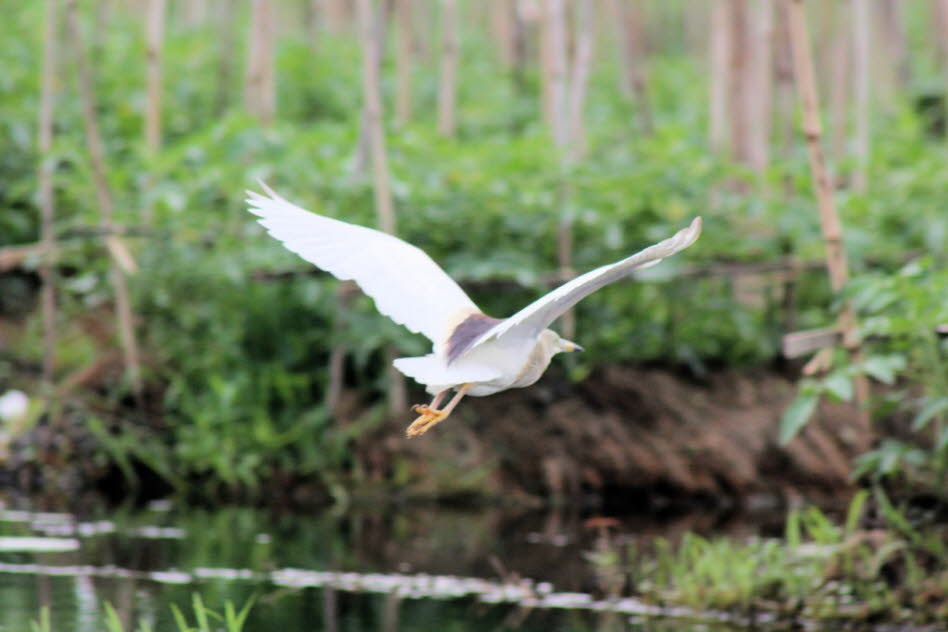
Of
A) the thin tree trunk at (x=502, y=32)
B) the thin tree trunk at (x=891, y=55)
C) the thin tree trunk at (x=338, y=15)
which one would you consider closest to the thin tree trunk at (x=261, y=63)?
the thin tree trunk at (x=502, y=32)

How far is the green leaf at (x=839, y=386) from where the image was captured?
411cm

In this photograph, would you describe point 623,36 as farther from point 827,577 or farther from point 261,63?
point 827,577

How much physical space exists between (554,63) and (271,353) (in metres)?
2.08

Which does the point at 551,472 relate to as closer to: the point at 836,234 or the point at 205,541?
the point at 205,541

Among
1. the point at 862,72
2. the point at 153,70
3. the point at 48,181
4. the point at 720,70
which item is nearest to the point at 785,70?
the point at 862,72

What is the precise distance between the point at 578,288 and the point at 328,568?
123 inches

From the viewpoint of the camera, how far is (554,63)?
265 inches

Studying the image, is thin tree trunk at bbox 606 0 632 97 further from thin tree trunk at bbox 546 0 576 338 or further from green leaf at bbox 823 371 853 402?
green leaf at bbox 823 371 853 402

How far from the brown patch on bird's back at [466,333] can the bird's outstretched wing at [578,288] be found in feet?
0.11

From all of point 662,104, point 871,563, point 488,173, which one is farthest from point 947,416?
point 662,104

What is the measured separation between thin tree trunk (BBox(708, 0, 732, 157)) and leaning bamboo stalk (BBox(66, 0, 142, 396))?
145 inches

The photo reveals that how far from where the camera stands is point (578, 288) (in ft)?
7.66

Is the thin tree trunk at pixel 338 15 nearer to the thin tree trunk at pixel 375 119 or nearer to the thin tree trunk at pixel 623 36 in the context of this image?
the thin tree trunk at pixel 623 36

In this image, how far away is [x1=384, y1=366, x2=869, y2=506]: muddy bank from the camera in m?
6.60
